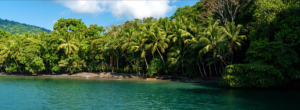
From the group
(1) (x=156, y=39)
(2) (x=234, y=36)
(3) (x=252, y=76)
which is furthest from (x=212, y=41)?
(1) (x=156, y=39)

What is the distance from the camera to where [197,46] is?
36500 millimetres

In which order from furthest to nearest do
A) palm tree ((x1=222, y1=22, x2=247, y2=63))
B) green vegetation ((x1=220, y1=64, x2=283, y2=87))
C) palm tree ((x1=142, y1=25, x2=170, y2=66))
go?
1. palm tree ((x1=142, y1=25, x2=170, y2=66))
2. palm tree ((x1=222, y1=22, x2=247, y2=63))
3. green vegetation ((x1=220, y1=64, x2=283, y2=87))

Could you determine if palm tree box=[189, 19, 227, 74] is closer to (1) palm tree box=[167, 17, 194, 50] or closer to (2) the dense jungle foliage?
(2) the dense jungle foliage

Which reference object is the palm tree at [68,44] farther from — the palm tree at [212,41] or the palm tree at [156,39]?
the palm tree at [212,41]

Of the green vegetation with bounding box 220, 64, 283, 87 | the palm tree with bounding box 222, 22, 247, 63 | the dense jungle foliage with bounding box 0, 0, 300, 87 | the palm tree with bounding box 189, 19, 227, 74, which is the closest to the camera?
the green vegetation with bounding box 220, 64, 283, 87

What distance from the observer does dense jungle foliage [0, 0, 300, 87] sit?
2905cm

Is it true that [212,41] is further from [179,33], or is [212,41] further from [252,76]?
[252,76]

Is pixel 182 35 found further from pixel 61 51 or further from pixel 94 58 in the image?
pixel 61 51

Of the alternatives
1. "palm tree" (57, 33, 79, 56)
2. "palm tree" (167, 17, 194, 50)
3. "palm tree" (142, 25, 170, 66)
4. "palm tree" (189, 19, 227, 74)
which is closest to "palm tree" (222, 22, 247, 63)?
"palm tree" (189, 19, 227, 74)

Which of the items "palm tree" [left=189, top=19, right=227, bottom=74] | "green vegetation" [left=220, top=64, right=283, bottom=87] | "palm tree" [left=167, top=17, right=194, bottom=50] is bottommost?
"green vegetation" [left=220, top=64, right=283, bottom=87]

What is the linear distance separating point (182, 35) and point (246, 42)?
37.5 feet

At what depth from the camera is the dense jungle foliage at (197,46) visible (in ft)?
95.3

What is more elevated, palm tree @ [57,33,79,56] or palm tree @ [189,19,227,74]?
palm tree @ [57,33,79,56]

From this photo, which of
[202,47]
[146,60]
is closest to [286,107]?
[202,47]
